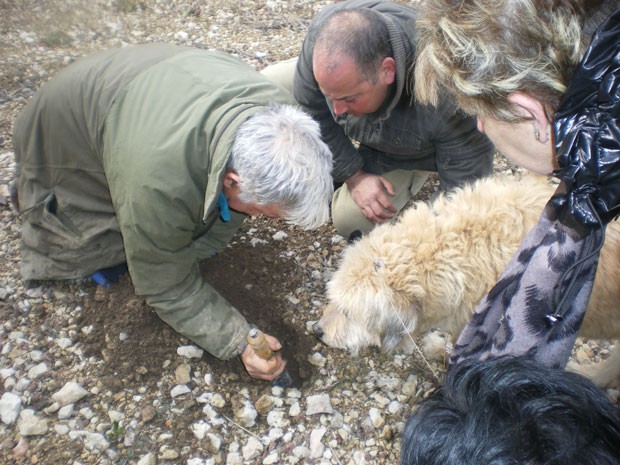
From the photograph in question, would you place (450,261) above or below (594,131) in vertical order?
below

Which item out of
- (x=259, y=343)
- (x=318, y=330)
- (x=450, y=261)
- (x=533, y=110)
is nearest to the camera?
(x=533, y=110)

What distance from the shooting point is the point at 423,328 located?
8.98ft

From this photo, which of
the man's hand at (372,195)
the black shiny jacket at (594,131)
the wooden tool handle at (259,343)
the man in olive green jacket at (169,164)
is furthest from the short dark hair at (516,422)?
the man's hand at (372,195)

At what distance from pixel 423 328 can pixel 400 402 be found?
0.48 meters

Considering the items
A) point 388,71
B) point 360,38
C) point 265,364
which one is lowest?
point 265,364

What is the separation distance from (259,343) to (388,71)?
5.39 ft

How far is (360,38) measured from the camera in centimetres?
282

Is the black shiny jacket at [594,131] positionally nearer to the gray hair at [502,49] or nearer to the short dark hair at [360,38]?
the gray hair at [502,49]

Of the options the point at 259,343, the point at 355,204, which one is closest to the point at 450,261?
the point at 259,343

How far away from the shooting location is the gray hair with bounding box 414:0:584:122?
1.41 m

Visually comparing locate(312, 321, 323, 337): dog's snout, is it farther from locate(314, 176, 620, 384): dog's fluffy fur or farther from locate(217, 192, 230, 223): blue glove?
locate(217, 192, 230, 223): blue glove

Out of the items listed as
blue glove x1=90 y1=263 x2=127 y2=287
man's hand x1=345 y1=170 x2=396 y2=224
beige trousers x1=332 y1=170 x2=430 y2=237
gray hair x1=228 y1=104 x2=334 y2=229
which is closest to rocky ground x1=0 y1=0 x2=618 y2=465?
blue glove x1=90 y1=263 x2=127 y2=287

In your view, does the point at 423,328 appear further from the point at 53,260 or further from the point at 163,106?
the point at 53,260

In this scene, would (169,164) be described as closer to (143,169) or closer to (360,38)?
(143,169)
